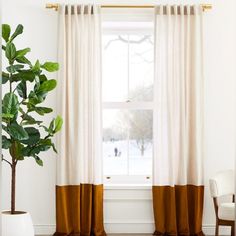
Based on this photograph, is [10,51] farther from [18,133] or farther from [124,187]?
[124,187]

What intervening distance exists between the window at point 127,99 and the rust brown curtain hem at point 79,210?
1.57 ft

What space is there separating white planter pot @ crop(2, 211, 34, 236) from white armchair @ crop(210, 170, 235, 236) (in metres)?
1.83

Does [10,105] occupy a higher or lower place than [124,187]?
higher

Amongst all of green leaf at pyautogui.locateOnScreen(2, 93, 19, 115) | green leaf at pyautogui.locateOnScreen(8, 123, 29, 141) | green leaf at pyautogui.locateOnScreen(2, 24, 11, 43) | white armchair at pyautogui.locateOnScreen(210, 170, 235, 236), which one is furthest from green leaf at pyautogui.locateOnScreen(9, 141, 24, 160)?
white armchair at pyautogui.locateOnScreen(210, 170, 235, 236)

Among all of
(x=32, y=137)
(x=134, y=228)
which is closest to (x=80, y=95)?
(x=32, y=137)

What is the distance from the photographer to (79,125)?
476cm

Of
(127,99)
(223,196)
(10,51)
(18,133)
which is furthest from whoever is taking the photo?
(127,99)

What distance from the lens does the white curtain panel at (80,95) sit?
15.6 ft

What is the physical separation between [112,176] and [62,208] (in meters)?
0.72

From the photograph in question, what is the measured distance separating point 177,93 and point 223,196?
1.22 meters

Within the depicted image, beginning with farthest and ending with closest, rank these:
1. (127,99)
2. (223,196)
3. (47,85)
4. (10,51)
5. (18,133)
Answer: (127,99), (223,196), (47,85), (10,51), (18,133)

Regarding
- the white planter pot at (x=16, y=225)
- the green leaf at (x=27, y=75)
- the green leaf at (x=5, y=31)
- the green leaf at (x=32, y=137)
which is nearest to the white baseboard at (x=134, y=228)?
the white planter pot at (x=16, y=225)

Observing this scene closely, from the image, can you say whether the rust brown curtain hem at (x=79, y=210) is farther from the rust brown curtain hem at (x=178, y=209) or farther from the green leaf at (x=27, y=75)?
the green leaf at (x=27, y=75)

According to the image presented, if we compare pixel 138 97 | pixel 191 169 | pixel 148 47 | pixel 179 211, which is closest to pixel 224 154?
pixel 191 169
